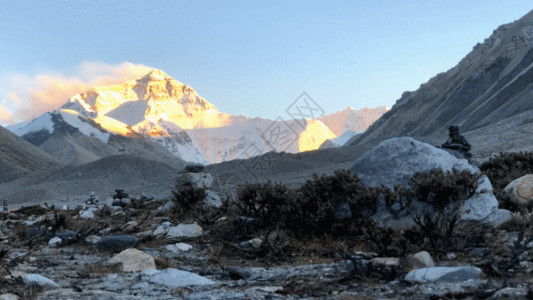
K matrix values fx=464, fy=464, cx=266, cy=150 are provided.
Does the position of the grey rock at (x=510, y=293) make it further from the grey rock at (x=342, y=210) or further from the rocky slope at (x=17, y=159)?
the rocky slope at (x=17, y=159)

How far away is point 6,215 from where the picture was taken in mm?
17969

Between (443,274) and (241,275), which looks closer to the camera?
(443,274)

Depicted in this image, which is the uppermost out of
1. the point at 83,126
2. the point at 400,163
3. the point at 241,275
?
the point at 83,126

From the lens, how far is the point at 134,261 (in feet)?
20.1

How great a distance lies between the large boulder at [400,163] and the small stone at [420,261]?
10.7 feet

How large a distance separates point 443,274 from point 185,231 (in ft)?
20.5

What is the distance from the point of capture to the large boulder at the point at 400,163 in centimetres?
800

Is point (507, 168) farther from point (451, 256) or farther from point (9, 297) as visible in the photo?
point (9, 297)

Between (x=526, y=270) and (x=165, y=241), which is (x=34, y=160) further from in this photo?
(x=526, y=270)

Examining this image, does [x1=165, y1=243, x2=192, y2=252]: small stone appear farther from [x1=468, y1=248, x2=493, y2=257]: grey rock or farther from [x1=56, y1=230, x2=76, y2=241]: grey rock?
[x1=468, y1=248, x2=493, y2=257]: grey rock

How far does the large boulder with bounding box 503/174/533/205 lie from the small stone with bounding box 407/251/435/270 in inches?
168

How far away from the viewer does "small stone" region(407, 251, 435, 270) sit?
15.3 feet

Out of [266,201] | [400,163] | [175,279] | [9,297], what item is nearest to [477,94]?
[400,163]

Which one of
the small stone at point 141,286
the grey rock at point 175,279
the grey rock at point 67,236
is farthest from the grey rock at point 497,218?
the grey rock at point 67,236
